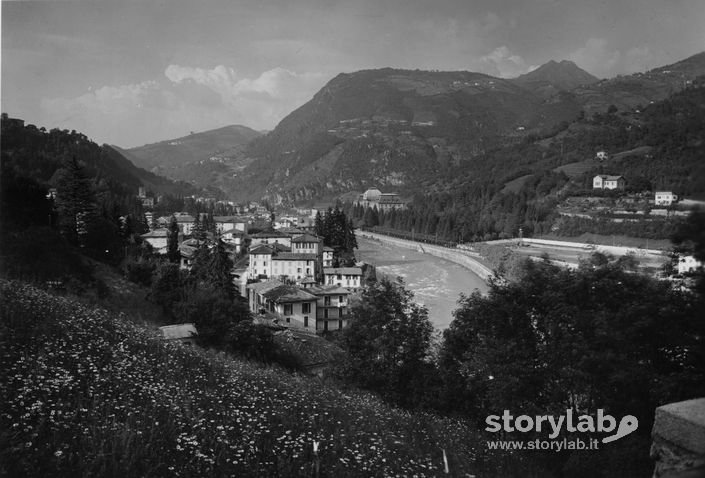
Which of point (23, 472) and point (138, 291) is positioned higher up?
point (23, 472)

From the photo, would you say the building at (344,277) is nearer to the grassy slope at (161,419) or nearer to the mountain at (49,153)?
the mountain at (49,153)

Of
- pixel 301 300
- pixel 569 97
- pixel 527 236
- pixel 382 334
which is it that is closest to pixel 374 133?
pixel 569 97

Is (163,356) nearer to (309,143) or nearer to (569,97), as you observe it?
(569,97)

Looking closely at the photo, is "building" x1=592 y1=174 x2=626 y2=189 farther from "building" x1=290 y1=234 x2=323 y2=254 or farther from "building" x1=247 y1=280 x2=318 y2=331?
"building" x1=247 y1=280 x2=318 y2=331

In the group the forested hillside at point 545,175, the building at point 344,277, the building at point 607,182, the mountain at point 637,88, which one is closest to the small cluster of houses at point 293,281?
the building at point 344,277

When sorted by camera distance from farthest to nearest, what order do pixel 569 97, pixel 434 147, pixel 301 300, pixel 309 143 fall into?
pixel 309 143 < pixel 434 147 < pixel 569 97 < pixel 301 300

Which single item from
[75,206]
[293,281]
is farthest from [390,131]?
[75,206]
